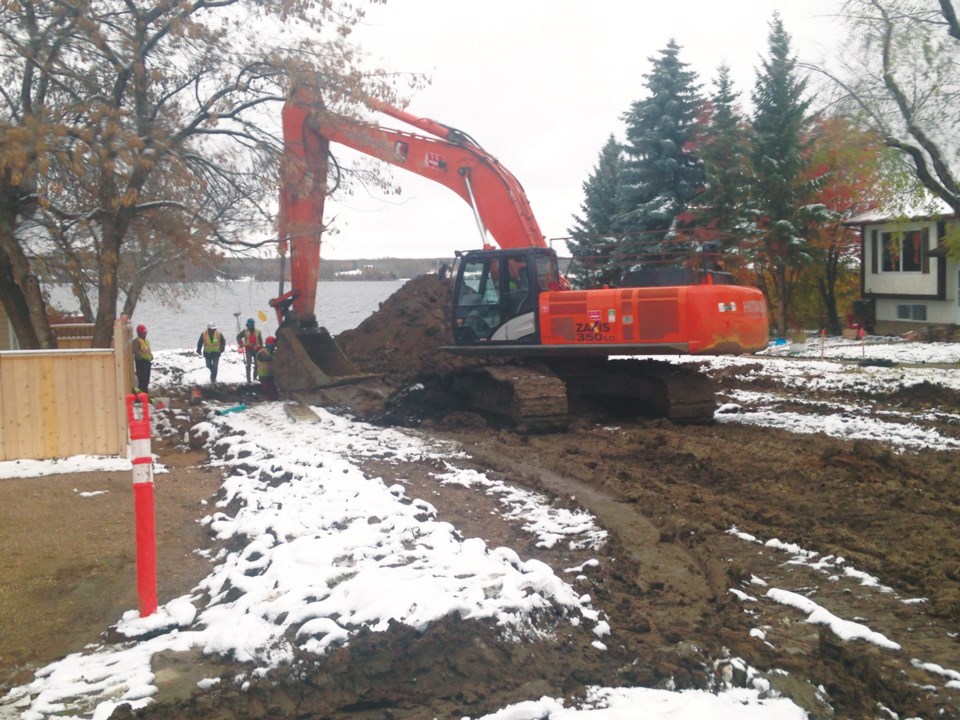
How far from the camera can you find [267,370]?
17750 mm

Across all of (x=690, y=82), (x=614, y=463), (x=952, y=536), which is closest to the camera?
(x=952, y=536)

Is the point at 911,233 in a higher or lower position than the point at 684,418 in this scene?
higher

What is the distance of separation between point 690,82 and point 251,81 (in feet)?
64.5

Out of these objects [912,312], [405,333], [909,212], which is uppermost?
[909,212]

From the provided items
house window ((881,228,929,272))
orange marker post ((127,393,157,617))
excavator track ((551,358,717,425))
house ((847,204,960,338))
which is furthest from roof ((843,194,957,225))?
orange marker post ((127,393,157,617))

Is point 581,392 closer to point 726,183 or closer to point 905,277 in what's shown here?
point 726,183

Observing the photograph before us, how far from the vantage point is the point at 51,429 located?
10.7 m

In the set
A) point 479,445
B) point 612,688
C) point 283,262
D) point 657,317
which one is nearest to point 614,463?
point 479,445

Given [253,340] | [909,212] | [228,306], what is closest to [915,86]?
[909,212]

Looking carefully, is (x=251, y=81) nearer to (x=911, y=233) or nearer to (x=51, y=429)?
(x=51, y=429)

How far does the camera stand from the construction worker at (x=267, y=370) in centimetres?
1770

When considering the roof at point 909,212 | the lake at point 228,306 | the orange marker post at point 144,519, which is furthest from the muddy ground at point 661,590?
the lake at point 228,306

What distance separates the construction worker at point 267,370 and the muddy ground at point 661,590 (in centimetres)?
721

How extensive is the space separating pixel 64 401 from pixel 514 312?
6.64 meters
